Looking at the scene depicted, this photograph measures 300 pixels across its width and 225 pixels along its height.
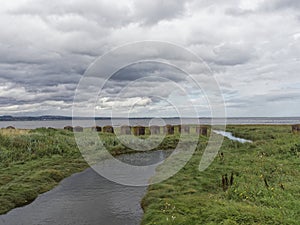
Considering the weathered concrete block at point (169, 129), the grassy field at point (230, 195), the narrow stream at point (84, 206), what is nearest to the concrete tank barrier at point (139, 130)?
the weathered concrete block at point (169, 129)

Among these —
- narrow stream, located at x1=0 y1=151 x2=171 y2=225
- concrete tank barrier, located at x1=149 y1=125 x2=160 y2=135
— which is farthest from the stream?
concrete tank barrier, located at x1=149 y1=125 x2=160 y2=135

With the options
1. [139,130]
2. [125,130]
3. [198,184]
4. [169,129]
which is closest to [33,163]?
[198,184]

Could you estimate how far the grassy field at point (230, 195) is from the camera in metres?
12.3

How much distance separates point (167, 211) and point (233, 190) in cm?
418

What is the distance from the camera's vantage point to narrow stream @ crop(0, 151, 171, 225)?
13.8 meters

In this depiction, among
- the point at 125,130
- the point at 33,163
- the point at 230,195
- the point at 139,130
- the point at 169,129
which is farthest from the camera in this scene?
the point at 169,129

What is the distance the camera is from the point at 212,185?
18.1 m

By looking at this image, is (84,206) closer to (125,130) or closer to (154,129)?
(125,130)

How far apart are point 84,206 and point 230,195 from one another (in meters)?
7.07

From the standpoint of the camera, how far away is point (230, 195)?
1543 cm

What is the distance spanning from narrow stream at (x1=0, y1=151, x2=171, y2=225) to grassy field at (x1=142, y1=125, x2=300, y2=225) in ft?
3.24

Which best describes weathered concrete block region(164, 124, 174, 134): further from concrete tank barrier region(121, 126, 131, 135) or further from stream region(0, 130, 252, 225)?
stream region(0, 130, 252, 225)

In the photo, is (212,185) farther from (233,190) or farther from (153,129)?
(153,129)

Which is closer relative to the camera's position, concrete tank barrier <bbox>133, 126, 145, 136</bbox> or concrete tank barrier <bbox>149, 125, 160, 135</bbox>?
concrete tank barrier <bbox>133, 126, 145, 136</bbox>
